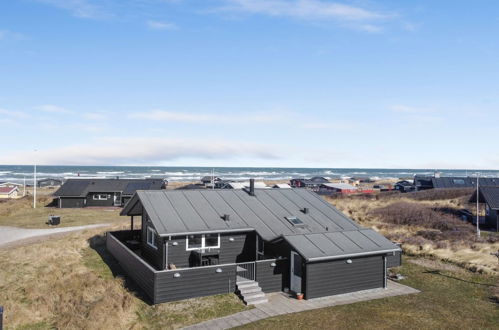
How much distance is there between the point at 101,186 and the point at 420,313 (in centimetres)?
5195

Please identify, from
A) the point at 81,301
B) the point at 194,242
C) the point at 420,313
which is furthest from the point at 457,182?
the point at 81,301

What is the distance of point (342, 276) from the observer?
21.0m

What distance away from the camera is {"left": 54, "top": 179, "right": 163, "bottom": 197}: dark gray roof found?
193ft

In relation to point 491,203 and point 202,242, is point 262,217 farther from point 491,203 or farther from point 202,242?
point 491,203

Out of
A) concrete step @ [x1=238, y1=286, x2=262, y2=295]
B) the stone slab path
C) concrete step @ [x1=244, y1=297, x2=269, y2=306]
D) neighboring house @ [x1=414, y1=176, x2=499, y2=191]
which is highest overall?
neighboring house @ [x1=414, y1=176, x2=499, y2=191]

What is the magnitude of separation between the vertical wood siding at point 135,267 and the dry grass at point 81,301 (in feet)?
1.58

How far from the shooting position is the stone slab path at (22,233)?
34.0 meters

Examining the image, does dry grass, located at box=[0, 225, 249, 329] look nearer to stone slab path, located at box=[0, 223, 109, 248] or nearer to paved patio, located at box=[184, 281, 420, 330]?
paved patio, located at box=[184, 281, 420, 330]

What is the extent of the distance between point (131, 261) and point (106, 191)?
3979 cm

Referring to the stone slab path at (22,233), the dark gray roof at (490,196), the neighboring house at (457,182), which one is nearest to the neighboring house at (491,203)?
the dark gray roof at (490,196)

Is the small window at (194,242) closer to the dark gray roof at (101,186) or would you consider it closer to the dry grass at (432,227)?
the dry grass at (432,227)

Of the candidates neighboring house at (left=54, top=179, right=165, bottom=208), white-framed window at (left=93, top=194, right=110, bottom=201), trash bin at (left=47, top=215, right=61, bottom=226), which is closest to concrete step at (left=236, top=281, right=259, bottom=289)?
trash bin at (left=47, top=215, right=61, bottom=226)

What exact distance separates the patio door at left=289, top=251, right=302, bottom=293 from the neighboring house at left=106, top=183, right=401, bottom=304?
2.0 inches

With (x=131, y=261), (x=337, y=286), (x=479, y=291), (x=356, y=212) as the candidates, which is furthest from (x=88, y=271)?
(x=356, y=212)
